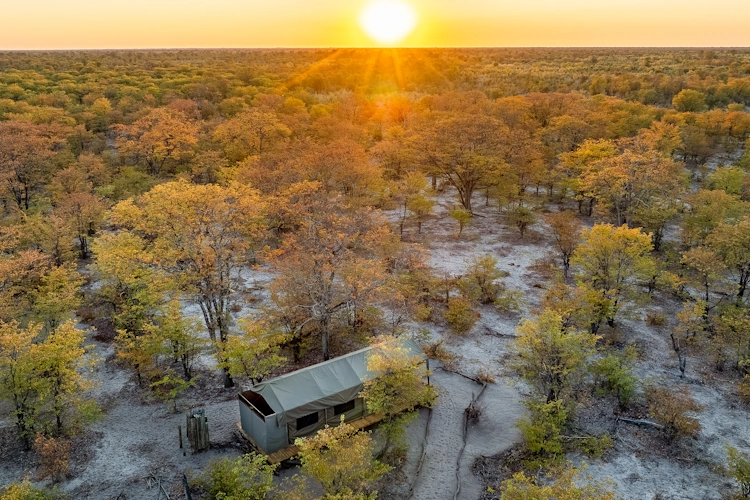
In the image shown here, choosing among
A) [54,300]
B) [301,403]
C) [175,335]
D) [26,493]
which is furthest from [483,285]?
[26,493]

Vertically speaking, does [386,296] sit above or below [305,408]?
above

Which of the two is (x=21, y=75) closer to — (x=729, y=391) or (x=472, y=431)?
(x=472, y=431)

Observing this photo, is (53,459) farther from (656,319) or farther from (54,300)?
(656,319)

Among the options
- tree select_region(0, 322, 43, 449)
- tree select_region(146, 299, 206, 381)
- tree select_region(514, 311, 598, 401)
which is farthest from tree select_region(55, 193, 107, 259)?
tree select_region(514, 311, 598, 401)

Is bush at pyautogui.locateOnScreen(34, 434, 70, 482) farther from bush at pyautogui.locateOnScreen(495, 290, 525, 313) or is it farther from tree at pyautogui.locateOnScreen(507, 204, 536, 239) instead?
tree at pyautogui.locateOnScreen(507, 204, 536, 239)

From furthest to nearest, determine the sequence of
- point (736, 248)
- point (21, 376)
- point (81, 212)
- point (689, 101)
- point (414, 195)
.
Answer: point (689, 101) < point (414, 195) < point (81, 212) < point (736, 248) < point (21, 376)

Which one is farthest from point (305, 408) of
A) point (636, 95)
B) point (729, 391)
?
point (636, 95)

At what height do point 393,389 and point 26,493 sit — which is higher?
point 393,389
